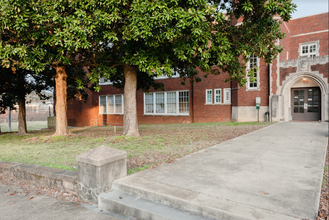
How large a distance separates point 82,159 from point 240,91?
645 inches

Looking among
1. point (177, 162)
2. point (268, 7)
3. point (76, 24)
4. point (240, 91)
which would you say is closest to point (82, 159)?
point (177, 162)

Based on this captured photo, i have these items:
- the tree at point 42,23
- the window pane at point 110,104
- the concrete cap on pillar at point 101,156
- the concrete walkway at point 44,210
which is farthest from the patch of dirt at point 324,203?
the window pane at point 110,104

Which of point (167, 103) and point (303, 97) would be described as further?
point (167, 103)

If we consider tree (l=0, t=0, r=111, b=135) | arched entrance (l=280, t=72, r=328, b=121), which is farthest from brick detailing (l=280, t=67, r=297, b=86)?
tree (l=0, t=0, r=111, b=135)

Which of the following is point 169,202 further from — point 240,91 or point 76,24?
point 240,91

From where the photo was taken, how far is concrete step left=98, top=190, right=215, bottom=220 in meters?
3.07

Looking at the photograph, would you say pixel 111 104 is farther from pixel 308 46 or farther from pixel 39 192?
pixel 39 192

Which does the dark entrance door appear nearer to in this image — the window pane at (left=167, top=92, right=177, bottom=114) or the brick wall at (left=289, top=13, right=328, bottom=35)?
the brick wall at (left=289, top=13, right=328, bottom=35)

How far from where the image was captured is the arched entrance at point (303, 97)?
16.0 meters

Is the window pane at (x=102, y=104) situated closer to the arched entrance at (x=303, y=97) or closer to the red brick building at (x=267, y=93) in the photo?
the red brick building at (x=267, y=93)

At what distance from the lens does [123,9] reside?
787 cm

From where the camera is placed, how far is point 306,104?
17.4 m

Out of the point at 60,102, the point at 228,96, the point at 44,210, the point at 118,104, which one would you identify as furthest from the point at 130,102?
the point at 118,104

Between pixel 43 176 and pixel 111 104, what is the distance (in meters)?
22.7
